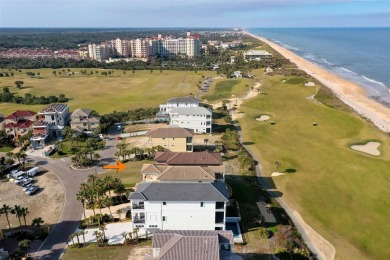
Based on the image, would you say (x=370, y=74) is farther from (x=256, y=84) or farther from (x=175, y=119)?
(x=175, y=119)

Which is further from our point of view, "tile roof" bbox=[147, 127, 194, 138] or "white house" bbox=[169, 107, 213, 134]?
"white house" bbox=[169, 107, 213, 134]

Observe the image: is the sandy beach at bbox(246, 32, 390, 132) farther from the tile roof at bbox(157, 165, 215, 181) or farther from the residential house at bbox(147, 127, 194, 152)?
the tile roof at bbox(157, 165, 215, 181)

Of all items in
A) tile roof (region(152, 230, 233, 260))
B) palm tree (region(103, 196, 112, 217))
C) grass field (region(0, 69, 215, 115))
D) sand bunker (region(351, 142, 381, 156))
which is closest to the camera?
tile roof (region(152, 230, 233, 260))

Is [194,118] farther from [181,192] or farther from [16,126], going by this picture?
[16,126]

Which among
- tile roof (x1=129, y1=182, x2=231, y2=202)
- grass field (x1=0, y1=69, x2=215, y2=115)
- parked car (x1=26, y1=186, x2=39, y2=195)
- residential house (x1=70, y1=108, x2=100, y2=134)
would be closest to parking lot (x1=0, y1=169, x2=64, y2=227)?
parked car (x1=26, y1=186, x2=39, y2=195)

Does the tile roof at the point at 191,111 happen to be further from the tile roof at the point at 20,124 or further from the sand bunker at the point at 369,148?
the tile roof at the point at 20,124

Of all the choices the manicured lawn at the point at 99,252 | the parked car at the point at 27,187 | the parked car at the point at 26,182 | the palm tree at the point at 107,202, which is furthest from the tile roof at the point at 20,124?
the manicured lawn at the point at 99,252

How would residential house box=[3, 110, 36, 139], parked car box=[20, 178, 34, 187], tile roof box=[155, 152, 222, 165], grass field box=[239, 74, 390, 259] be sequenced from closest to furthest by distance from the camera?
1. grass field box=[239, 74, 390, 259]
2. tile roof box=[155, 152, 222, 165]
3. parked car box=[20, 178, 34, 187]
4. residential house box=[3, 110, 36, 139]
